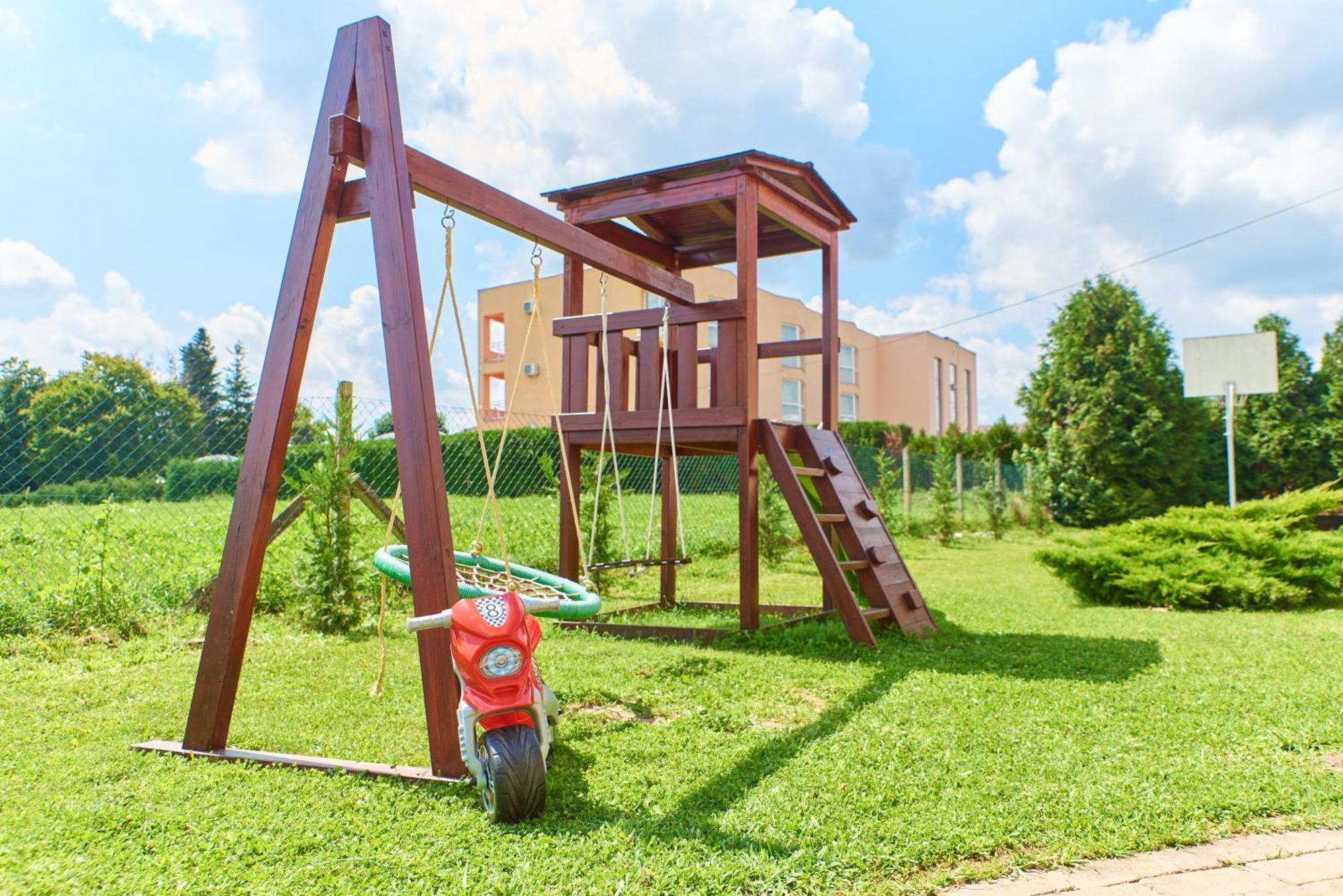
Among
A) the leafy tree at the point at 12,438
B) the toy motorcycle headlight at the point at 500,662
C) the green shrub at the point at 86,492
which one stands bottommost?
the toy motorcycle headlight at the point at 500,662

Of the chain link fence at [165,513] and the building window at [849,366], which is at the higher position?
the building window at [849,366]

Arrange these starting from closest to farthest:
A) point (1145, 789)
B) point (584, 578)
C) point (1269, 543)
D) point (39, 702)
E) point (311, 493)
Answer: point (1145, 789), point (39, 702), point (584, 578), point (311, 493), point (1269, 543)

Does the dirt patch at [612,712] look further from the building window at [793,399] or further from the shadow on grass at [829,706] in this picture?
the building window at [793,399]

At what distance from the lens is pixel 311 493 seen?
5676mm

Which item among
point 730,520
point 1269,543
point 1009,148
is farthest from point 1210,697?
point 1009,148

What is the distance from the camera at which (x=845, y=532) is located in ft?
18.9

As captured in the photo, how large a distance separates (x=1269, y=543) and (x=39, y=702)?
8732 millimetres

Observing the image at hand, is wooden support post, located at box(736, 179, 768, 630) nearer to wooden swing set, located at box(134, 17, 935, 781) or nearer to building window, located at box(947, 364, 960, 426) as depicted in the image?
wooden swing set, located at box(134, 17, 935, 781)

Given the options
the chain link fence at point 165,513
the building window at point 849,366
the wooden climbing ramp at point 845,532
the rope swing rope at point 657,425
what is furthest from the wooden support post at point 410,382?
the building window at point 849,366

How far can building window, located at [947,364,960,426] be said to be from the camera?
40.4 m

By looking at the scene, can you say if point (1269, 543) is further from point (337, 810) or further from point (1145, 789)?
point (337, 810)

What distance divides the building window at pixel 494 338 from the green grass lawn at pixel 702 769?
23590 millimetres

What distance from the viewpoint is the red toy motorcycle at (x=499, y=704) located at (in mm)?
2420

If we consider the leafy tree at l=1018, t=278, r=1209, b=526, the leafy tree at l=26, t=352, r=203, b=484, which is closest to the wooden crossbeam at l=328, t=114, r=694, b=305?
the leafy tree at l=26, t=352, r=203, b=484
